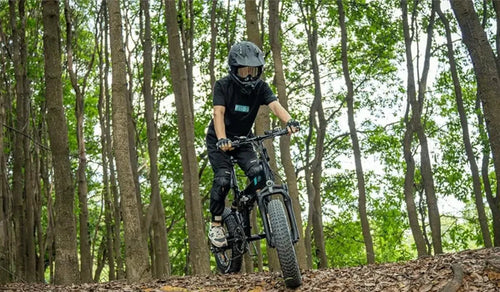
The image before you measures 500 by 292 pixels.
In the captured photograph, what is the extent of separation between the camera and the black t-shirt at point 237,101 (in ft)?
25.5

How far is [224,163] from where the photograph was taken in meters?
7.94

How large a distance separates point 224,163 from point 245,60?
4.11ft

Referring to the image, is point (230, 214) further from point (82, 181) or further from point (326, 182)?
Result: point (326, 182)

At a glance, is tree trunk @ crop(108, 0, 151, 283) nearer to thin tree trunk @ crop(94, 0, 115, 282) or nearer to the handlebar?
the handlebar

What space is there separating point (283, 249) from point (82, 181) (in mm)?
13207

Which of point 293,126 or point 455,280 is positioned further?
point 293,126

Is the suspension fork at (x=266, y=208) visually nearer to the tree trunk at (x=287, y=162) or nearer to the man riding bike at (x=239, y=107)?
the man riding bike at (x=239, y=107)

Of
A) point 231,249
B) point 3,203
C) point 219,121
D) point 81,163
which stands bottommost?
point 231,249

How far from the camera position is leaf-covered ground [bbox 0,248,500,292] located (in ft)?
20.5

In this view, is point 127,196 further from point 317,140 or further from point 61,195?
point 317,140

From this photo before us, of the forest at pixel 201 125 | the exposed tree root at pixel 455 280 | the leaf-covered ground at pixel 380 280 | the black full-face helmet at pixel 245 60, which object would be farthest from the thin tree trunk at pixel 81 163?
the exposed tree root at pixel 455 280

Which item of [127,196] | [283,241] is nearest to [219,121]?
[283,241]

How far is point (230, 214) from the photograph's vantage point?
27.6 feet

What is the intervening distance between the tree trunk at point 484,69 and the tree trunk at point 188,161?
643 cm
